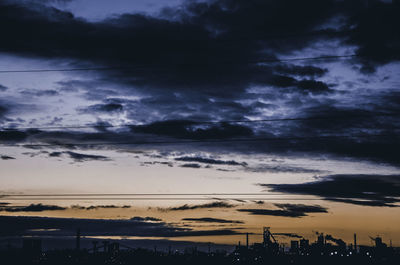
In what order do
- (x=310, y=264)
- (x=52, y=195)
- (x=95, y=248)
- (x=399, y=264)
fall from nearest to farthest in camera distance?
(x=52, y=195), (x=399, y=264), (x=310, y=264), (x=95, y=248)

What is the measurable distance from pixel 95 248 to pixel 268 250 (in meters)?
67.8

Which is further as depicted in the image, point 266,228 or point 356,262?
point 266,228

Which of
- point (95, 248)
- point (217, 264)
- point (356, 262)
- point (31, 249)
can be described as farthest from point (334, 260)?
point (31, 249)

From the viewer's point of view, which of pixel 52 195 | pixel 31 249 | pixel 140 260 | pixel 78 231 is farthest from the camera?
pixel 31 249

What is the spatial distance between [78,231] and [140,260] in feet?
127

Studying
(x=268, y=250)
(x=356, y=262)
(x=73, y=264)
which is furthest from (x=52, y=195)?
(x=268, y=250)

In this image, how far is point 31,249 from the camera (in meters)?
192

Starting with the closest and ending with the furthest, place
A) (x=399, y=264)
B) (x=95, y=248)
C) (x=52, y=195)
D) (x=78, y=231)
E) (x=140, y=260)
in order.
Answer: (x=52, y=195), (x=78, y=231), (x=399, y=264), (x=140, y=260), (x=95, y=248)

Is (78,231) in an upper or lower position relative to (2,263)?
upper

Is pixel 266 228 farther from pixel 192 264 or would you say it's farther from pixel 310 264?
pixel 192 264

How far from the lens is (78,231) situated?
118625 millimetres

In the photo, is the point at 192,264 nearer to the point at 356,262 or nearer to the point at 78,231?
the point at 78,231

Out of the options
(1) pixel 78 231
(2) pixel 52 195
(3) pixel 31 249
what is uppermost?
(2) pixel 52 195

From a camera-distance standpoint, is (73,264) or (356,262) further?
(356,262)
